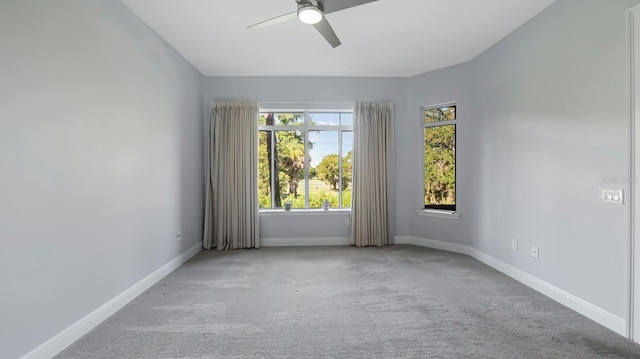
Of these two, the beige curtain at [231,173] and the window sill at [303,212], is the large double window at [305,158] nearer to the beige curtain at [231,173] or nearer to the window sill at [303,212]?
the window sill at [303,212]

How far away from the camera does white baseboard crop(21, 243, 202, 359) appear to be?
182cm

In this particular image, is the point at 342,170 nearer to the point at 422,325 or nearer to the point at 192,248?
the point at 192,248

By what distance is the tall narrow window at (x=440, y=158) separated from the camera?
4344mm

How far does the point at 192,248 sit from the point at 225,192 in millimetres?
948

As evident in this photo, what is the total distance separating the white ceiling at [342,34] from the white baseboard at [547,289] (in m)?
2.71

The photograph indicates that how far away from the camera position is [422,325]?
7.29 ft

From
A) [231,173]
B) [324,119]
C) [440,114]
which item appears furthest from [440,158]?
[231,173]

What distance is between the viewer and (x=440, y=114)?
4.44m

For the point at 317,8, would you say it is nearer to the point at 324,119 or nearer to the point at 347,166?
the point at 324,119

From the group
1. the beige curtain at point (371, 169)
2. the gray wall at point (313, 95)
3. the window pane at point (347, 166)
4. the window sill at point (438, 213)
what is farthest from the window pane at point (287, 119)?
the window sill at point (438, 213)

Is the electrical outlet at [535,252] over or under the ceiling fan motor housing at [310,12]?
under

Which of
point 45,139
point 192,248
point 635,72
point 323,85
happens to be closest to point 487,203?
point 635,72

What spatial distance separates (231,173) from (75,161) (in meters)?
2.40

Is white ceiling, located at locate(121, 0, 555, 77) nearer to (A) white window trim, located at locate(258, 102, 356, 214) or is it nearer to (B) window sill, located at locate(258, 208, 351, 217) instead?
(A) white window trim, located at locate(258, 102, 356, 214)
